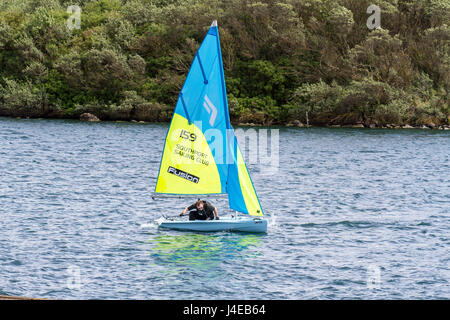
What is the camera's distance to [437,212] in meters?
40.3

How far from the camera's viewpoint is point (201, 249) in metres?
28.6

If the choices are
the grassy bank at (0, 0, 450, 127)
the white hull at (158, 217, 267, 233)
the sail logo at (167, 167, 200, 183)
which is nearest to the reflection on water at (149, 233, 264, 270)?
the white hull at (158, 217, 267, 233)

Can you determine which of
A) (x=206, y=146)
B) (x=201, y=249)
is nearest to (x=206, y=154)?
(x=206, y=146)

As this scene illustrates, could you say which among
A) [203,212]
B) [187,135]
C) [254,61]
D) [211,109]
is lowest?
[203,212]

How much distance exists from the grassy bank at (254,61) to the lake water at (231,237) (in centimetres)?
4032

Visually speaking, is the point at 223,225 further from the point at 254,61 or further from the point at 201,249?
the point at 254,61

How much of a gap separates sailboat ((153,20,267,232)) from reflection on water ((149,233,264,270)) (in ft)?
2.12

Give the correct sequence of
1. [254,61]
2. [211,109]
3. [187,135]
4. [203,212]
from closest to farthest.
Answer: [211,109]
[187,135]
[203,212]
[254,61]

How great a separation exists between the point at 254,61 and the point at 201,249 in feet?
286

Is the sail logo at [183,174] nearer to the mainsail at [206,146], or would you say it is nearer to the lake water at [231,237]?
the mainsail at [206,146]

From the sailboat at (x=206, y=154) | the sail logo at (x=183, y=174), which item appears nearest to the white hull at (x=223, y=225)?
the sailboat at (x=206, y=154)

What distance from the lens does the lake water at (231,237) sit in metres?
24.1

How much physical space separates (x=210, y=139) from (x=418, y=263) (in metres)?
10.0
